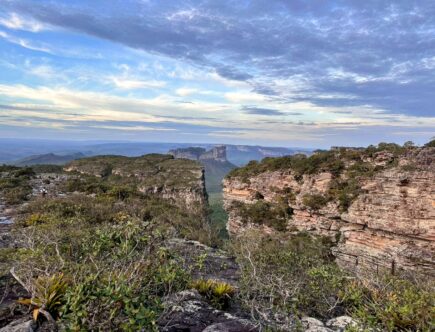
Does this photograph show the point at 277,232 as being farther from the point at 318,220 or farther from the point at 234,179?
the point at 234,179

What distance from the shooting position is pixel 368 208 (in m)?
31.5

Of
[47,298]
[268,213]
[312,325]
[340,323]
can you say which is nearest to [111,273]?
[47,298]

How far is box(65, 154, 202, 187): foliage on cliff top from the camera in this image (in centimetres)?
5881

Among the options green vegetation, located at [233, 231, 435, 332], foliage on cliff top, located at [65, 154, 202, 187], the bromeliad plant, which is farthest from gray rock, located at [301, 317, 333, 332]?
foliage on cliff top, located at [65, 154, 202, 187]

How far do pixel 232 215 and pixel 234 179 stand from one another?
5396 millimetres

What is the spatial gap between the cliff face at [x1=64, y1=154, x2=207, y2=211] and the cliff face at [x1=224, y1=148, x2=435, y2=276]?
11.5 metres

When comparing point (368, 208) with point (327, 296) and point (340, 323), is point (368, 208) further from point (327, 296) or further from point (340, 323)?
point (340, 323)

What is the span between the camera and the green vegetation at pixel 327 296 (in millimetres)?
6160

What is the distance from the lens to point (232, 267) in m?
12.8

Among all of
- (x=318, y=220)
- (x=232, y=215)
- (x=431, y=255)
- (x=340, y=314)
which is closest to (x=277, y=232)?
(x=318, y=220)

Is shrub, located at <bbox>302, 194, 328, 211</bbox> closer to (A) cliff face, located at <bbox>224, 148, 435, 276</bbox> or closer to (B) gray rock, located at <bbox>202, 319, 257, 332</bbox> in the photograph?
(A) cliff face, located at <bbox>224, 148, 435, 276</bbox>

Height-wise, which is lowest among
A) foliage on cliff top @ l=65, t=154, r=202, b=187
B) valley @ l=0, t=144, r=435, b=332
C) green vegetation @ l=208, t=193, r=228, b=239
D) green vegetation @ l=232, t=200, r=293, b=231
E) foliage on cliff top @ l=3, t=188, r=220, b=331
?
green vegetation @ l=208, t=193, r=228, b=239

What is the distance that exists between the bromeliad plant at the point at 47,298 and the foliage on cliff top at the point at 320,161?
119 ft

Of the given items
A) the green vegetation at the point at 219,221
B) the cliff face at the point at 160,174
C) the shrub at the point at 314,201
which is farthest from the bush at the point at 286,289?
the cliff face at the point at 160,174
